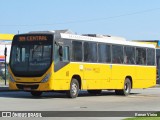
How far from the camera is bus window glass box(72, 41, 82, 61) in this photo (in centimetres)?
2353

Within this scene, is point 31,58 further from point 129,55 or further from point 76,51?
point 129,55

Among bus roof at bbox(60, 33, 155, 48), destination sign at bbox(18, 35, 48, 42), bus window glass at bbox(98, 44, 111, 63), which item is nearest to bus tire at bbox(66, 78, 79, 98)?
bus roof at bbox(60, 33, 155, 48)

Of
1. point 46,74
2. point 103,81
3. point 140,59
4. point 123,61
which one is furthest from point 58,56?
point 140,59

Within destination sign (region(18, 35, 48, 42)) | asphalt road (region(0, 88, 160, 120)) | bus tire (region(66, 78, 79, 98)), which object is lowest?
asphalt road (region(0, 88, 160, 120))

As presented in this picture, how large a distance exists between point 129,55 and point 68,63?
6.18 metres

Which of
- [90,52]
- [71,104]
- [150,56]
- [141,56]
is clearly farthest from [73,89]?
[150,56]

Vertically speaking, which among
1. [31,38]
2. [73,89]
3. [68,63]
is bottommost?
[73,89]

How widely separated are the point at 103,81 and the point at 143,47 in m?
4.95

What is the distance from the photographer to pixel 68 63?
75.5ft

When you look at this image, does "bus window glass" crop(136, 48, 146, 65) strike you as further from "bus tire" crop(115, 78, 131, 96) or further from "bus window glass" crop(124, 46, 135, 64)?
"bus tire" crop(115, 78, 131, 96)

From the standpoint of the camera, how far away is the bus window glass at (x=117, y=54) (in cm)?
2686

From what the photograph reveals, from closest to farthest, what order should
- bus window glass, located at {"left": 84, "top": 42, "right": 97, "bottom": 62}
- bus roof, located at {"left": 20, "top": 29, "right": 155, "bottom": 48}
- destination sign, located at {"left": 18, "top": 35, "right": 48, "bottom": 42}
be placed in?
destination sign, located at {"left": 18, "top": 35, "right": 48, "bottom": 42}, bus roof, located at {"left": 20, "top": 29, "right": 155, "bottom": 48}, bus window glass, located at {"left": 84, "top": 42, "right": 97, "bottom": 62}


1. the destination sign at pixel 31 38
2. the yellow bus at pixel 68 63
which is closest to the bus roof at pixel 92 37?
the yellow bus at pixel 68 63

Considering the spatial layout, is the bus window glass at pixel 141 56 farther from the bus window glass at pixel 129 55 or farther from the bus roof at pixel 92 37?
the bus window glass at pixel 129 55
